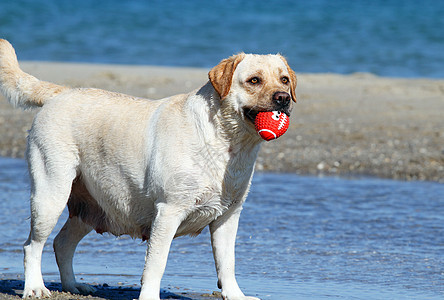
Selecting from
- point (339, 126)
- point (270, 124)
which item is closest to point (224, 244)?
point (270, 124)

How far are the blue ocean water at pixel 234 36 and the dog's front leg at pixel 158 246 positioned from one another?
47.3ft

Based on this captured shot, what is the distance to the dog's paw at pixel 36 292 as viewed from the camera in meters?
5.12

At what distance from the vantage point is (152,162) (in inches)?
193

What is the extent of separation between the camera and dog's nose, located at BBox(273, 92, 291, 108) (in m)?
4.68

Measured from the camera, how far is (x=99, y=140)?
521 cm

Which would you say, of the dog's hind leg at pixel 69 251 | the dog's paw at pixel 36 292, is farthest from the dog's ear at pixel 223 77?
the dog's paw at pixel 36 292

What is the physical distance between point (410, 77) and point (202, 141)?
45.8ft

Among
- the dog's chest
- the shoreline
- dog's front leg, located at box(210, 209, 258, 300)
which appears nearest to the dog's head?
the dog's chest

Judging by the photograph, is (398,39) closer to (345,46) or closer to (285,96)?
(345,46)

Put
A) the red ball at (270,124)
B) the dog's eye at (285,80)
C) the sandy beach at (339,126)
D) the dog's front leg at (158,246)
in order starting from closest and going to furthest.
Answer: the red ball at (270,124), the dog's front leg at (158,246), the dog's eye at (285,80), the sandy beach at (339,126)

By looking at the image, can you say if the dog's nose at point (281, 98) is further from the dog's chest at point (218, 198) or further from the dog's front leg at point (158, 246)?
the dog's front leg at point (158, 246)

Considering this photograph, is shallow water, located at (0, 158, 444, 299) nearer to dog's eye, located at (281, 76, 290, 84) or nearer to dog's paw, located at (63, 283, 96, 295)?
dog's paw, located at (63, 283, 96, 295)

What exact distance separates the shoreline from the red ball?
502 centimetres

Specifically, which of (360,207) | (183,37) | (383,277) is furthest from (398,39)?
(383,277)
